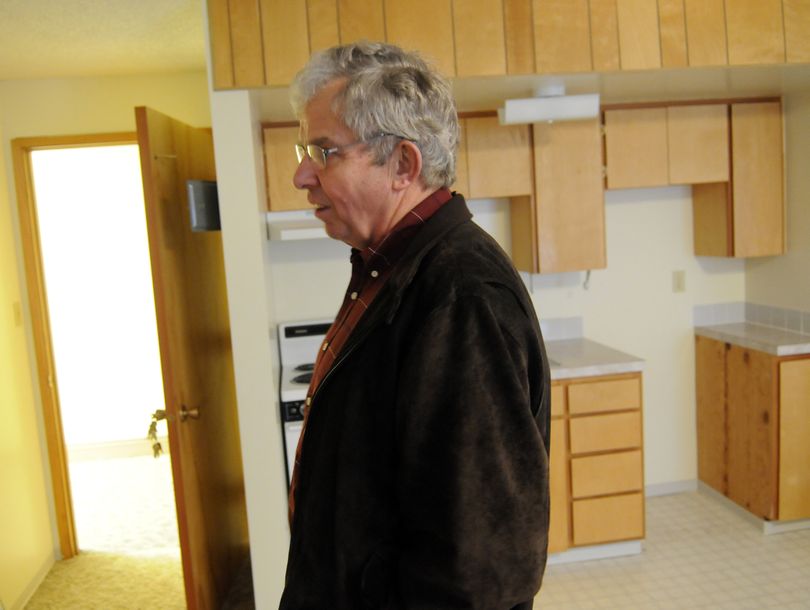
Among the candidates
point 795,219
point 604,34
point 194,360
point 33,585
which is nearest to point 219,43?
point 194,360

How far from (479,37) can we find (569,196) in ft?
3.37

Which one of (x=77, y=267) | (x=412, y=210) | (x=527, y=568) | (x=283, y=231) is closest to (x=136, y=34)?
(x=283, y=231)

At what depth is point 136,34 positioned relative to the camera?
110 inches

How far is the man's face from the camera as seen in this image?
42.9 inches

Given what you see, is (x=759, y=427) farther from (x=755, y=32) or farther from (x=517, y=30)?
(x=517, y=30)

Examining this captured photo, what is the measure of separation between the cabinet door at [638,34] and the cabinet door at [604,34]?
21mm

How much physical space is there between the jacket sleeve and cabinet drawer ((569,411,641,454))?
7.26 feet

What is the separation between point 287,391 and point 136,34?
5.03 feet

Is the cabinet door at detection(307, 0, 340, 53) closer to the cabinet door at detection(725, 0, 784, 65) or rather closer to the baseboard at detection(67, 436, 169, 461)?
the cabinet door at detection(725, 0, 784, 65)

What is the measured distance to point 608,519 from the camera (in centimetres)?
316

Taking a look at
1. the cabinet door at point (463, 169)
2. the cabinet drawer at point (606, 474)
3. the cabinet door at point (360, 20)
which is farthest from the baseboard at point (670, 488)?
the cabinet door at point (360, 20)

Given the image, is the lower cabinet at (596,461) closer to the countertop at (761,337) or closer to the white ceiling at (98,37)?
the countertop at (761,337)

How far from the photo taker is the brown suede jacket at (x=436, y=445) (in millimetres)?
927

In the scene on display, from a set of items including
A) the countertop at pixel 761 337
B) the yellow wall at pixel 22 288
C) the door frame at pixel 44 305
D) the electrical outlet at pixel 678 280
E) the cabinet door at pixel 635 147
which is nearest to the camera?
the yellow wall at pixel 22 288
